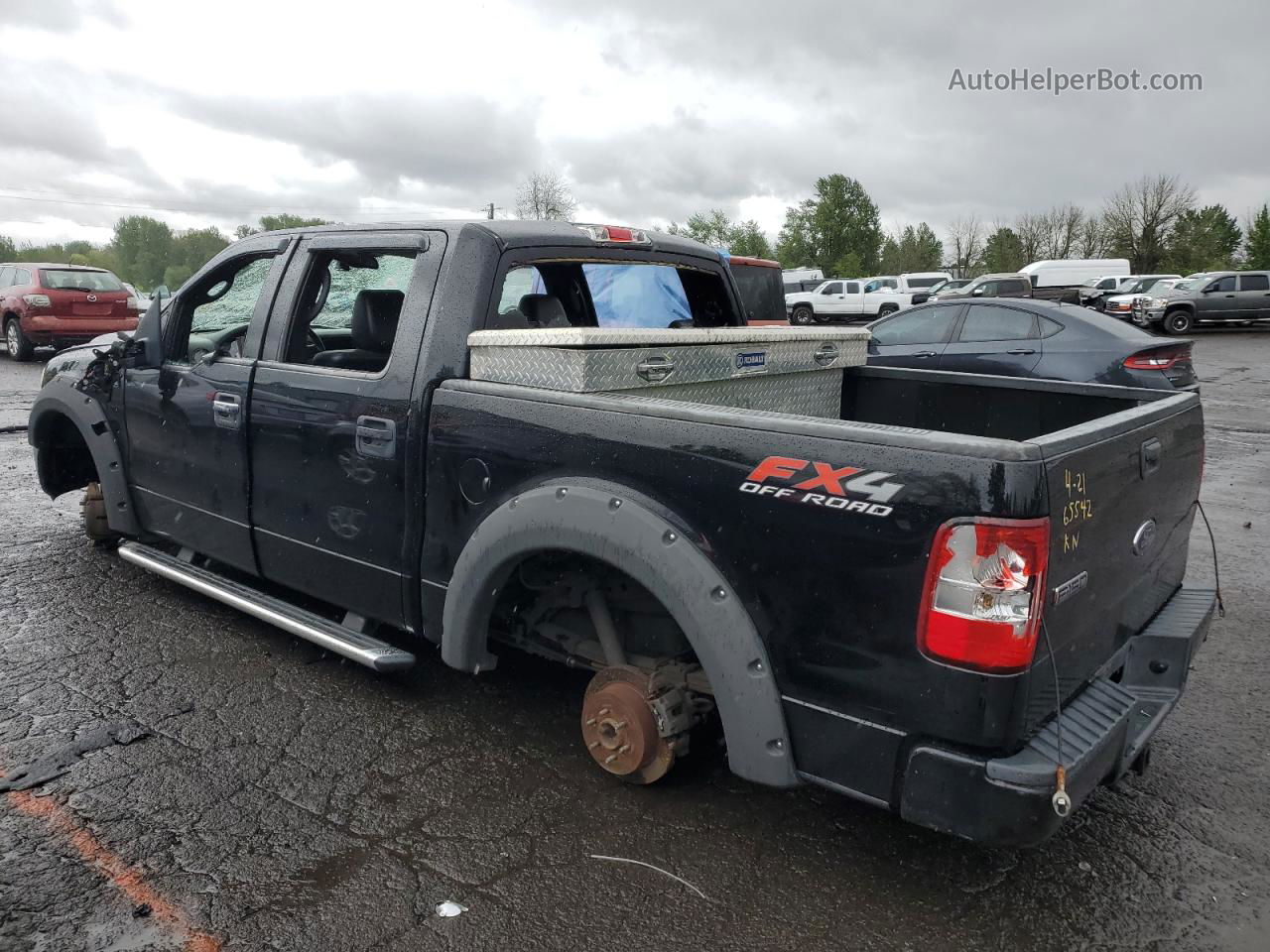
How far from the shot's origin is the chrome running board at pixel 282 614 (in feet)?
A: 11.2

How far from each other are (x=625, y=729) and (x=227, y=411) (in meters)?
2.19

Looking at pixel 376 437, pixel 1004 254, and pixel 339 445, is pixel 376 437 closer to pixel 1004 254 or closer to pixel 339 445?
pixel 339 445

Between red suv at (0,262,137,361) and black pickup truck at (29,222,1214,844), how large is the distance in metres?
13.7

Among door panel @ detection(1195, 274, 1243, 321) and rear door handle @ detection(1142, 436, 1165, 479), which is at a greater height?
door panel @ detection(1195, 274, 1243, 321)

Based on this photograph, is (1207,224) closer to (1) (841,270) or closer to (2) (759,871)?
(1) (841,270)

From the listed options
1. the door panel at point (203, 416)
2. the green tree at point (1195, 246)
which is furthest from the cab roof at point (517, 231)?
the green tree at point (1195, 246)

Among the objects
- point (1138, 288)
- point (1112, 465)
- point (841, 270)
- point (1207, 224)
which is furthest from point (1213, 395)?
point (841, 270)

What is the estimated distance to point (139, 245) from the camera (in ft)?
324

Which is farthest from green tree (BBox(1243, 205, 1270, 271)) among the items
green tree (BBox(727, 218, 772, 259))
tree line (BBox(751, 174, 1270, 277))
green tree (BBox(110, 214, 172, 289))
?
green tree (BBox(110, 214, 172, 289))

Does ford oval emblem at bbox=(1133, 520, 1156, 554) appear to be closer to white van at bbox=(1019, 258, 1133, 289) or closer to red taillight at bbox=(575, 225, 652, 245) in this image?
red taillight at bbox=(575, 225, 652, 245)

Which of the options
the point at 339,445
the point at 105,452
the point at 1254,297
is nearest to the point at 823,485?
the point at 339,445

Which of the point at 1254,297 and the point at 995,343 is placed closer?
the point at 995,343

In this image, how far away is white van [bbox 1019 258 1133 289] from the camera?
43500 mm

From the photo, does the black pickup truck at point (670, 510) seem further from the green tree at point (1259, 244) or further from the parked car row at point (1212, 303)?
the green tree at point (1259, 244)
